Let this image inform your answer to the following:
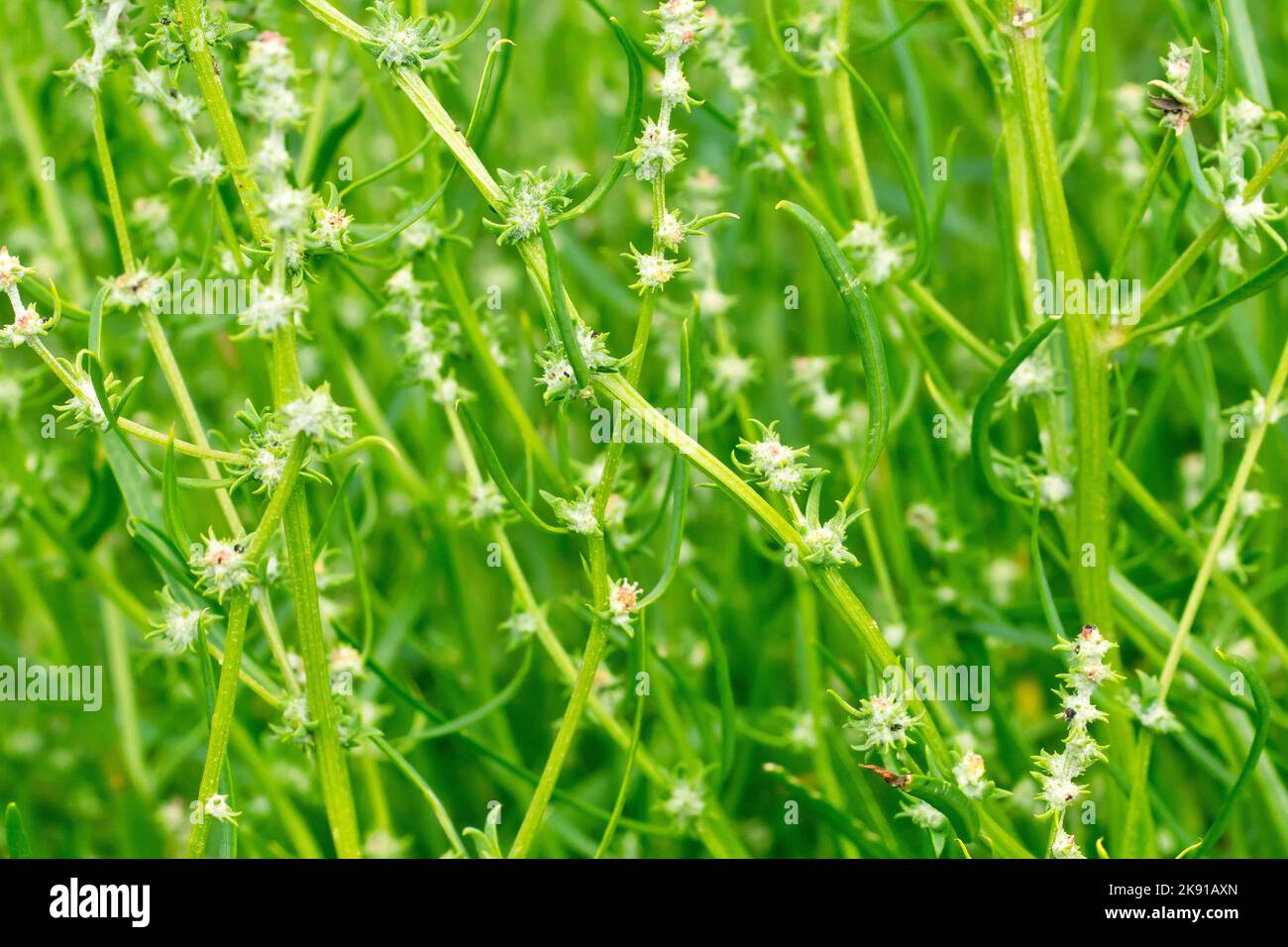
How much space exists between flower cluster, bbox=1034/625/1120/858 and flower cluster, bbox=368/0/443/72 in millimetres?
478

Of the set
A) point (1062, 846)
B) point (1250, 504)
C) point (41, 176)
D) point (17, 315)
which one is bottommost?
point (1062, 846)

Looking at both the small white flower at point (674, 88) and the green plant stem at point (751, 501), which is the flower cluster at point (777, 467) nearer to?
the green plant stem at point (751, 501)

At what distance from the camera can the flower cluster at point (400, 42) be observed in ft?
2.06

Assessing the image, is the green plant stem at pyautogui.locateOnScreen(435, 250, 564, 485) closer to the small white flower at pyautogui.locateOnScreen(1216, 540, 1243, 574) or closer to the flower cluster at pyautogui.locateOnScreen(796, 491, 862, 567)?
the flower cluster at pyautogui.locateOnScreen(796, 491, 862, 567)

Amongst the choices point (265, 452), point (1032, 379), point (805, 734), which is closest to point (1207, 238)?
point (1032, 379)

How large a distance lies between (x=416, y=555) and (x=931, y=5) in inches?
24.8

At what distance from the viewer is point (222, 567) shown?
2.10ft

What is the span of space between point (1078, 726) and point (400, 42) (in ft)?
1.71

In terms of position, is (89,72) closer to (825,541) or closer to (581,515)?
(581,515)

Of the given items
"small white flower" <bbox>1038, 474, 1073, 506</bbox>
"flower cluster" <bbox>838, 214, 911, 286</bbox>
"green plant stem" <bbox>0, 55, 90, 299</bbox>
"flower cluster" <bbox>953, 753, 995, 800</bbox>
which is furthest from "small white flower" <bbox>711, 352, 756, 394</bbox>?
"green plant stem" <bbox>0, 55, 90, 299</bbox>

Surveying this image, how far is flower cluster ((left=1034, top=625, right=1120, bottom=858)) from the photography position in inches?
25.7

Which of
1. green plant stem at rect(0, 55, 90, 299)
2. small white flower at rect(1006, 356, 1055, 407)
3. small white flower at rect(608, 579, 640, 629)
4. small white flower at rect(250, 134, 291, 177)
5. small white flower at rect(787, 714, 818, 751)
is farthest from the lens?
green plant stem at rect(0, 55, 90, 299)

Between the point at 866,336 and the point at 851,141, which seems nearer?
the point at 866,336
